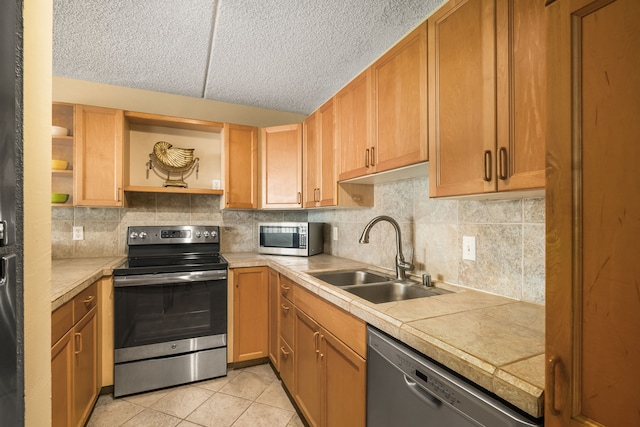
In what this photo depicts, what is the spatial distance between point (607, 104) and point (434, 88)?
0.83 m

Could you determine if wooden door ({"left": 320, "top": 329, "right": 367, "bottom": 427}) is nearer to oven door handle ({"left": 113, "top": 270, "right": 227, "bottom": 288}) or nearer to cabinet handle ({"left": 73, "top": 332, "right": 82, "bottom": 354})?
oven door handle ({"left": 113, "top": 270, "right": 227, "bottom": 288})

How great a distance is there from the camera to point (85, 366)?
1735 millimetres

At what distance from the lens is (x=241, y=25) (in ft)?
5.65

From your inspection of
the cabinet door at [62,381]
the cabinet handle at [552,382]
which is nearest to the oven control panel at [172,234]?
the cabinet door at [62,381]

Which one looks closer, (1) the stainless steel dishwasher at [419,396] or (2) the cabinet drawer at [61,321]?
(1) the stainless steel dishwasher at [419,396]

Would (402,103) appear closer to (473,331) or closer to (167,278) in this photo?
(473,331)

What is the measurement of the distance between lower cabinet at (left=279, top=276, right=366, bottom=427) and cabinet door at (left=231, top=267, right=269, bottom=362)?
37cm

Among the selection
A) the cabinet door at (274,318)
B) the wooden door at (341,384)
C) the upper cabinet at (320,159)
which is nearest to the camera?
the wooden door at (341,384)

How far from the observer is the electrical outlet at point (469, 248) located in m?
1.41

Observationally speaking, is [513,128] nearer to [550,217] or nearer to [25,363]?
[550,217]

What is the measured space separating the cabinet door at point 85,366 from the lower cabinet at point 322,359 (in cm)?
115

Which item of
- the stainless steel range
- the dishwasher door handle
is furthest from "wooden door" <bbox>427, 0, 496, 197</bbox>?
the stainless steel range

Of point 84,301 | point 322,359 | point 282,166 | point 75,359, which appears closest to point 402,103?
point 322,359

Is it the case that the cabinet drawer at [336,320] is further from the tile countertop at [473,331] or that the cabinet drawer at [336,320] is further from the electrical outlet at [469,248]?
the electrical outlet at [469,248]
